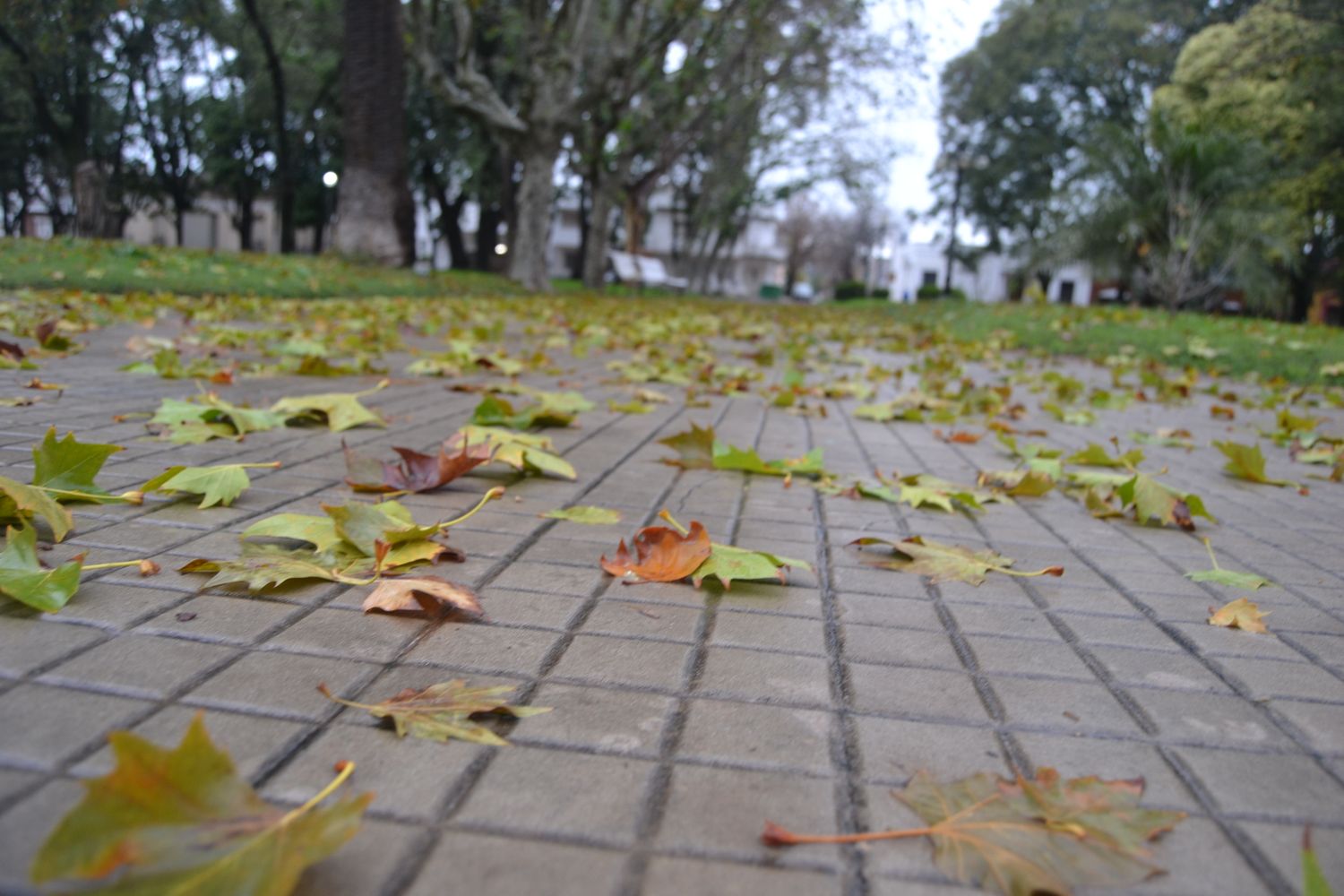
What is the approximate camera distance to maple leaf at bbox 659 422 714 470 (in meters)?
3.38

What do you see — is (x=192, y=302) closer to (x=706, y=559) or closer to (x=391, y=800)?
(x=706, y=559)

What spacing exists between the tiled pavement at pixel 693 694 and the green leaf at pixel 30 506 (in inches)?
2.3

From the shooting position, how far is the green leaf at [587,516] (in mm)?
2559

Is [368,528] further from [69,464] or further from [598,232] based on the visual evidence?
[598,232]

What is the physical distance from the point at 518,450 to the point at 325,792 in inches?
72.7

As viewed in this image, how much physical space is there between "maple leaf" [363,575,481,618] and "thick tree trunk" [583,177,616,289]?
1987 cm

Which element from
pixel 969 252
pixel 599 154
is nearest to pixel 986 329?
pixel 599 154

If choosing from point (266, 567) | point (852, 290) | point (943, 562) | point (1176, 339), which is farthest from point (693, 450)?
point (852, 290)

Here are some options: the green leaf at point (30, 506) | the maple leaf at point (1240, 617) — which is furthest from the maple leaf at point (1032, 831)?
the green leaf at point (30, 506)

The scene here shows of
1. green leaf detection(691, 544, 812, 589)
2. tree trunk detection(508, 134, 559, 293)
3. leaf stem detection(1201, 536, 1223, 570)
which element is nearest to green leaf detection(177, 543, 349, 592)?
green leaf detection(691, 544, 812, 589)

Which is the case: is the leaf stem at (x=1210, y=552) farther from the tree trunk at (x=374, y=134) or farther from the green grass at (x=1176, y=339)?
the tree trunk at (x=374, y=134)

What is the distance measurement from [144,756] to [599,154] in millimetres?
20778

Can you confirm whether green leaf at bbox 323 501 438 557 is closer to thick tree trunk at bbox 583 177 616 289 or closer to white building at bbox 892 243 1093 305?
thick tree trunk at bbox 583 177 616 289

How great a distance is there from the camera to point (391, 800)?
1.21m
